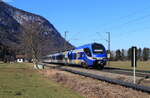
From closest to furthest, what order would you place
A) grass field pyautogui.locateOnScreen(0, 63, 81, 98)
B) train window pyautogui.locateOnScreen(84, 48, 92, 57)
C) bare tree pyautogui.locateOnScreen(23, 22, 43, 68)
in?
grass field pyautogui.locateOnScreen(0, 63, 81, 98) → train window pyautogui.locateOnScreen(84, 48, 92, 57) → bare tree pyautogui.locateOnScreen(23, 22, 43, 68)

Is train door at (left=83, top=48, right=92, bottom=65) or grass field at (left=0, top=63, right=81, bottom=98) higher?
train door at (left=83, top=48, right=92, bottom=65)

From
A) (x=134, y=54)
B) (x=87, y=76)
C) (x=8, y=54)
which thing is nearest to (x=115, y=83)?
(x=134, y=54)

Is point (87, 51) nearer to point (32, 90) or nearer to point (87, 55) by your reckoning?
point (87, 55)

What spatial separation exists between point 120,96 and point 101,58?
27.8 m

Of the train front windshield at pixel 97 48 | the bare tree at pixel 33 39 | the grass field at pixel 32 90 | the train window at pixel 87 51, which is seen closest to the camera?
the grass field at pixel 32 90

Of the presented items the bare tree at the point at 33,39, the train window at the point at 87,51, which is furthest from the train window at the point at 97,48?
the bare tree at the point at 33,39

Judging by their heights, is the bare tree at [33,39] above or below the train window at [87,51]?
above

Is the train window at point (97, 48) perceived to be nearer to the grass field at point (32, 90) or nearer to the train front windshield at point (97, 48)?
the train front windshield at point (97, 48)

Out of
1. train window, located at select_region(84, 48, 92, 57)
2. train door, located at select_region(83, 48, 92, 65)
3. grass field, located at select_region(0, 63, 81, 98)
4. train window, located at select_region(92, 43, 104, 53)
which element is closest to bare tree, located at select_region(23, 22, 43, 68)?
train door, located at select_region(83, 48, 92, 65)

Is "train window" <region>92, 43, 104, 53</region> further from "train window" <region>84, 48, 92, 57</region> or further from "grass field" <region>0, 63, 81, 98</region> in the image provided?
"grass field" <region>0, 63, 81, 98</region>

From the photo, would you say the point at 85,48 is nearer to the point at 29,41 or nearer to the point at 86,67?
the point at 86,67

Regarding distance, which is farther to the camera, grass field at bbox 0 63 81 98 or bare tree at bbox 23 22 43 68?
bare tree at bbox 23 22 43 68

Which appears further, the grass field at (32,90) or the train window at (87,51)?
the train window at (87,51)

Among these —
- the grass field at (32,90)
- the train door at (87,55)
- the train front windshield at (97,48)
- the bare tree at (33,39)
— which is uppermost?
the bare tree at (33,39)
